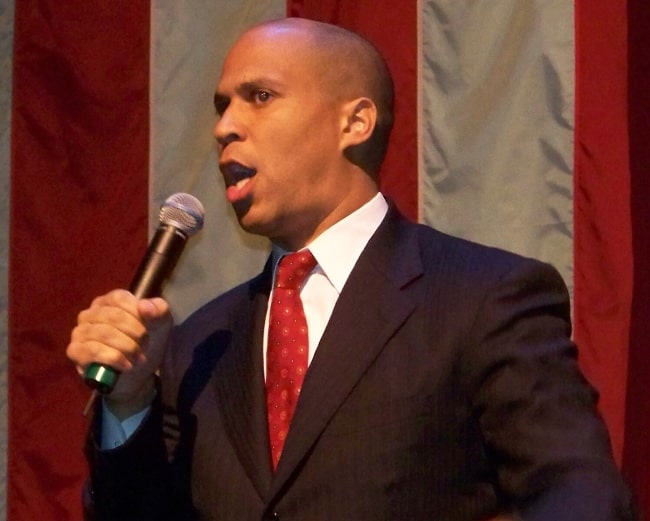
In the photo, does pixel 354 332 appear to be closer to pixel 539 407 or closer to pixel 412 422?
pixel 412 422

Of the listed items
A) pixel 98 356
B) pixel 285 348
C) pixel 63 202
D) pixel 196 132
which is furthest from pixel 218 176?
pixel 98 356

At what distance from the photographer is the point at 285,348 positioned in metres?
1.24

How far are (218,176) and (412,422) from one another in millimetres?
942

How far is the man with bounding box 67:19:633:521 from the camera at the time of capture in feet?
3.43

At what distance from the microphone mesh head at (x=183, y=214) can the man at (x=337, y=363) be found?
10cm

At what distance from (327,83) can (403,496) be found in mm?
553

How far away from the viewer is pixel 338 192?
136 centimetres

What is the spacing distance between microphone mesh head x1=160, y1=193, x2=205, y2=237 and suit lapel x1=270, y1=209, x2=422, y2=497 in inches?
7.4

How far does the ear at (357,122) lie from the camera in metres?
1.38

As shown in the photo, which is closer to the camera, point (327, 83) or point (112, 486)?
point (112, 486)

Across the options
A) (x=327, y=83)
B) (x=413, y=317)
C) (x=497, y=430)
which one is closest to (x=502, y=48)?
(x=327, y=83)

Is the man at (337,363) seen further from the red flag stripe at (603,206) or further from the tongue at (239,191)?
the red flag stripe at (603,206)

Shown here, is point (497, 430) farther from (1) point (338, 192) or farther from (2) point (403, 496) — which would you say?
(1) point (338, 192)

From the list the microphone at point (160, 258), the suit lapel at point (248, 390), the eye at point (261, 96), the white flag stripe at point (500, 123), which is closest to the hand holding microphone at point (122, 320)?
the microphone at point (160, 258)
